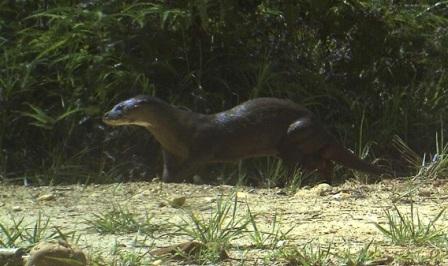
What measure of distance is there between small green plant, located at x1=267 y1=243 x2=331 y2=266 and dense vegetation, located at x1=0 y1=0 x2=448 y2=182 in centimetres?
328

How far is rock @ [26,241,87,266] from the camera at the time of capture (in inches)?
139

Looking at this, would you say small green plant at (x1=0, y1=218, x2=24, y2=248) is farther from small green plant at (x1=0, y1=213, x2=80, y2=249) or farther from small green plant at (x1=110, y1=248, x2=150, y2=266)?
small green plant at (x1=110, y1=248, x2=150, y2=266)

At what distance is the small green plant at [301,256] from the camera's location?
12.2 feet

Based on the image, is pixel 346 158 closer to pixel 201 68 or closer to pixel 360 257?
pixel 201 68

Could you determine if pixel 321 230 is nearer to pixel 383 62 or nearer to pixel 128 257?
pixel 128 257

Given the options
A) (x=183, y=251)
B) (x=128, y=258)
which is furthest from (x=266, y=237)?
(x=128, y=258)

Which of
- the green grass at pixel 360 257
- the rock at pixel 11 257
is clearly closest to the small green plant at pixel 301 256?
the green grass at pixel 360 257

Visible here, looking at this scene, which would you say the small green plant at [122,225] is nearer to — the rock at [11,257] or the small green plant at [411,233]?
the rock at [11,257]

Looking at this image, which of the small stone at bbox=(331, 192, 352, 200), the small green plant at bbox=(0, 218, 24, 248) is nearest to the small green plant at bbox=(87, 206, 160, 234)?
the small green plant at bbox=(0, 218, 24, 248)

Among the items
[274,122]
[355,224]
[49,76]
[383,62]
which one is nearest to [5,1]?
[49,76]

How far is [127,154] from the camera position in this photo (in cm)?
732

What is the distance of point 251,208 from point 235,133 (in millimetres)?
1810

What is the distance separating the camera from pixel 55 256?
3.53 metres

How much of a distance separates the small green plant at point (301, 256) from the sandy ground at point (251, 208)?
0.09 m
